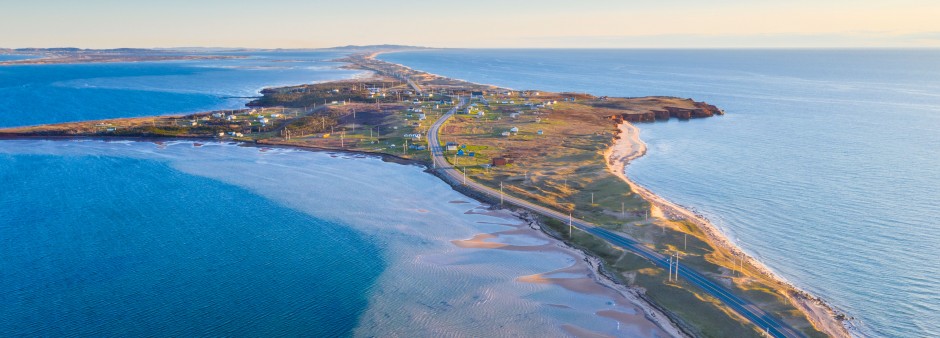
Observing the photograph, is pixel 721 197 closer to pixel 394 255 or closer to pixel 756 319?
pixel 756 319

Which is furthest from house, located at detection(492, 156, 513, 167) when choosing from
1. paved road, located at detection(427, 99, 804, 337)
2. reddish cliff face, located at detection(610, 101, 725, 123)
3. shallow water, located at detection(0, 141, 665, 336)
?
reddish cliff face, located at detection(610, 101, 725, 123)

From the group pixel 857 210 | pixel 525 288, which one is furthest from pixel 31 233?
pixel 857 210

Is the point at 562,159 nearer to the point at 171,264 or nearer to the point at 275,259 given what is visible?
the point at 275,259

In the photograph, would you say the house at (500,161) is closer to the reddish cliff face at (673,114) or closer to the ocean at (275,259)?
the ocean at (275,259)

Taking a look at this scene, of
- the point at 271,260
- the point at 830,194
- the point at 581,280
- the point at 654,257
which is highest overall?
the point at 830,194

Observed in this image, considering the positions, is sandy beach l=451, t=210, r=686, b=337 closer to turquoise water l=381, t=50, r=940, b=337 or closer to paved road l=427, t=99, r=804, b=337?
paved road l=427, t=99, r=804, b=337

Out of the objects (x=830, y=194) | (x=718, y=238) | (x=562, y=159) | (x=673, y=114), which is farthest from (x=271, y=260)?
(x=673, y=114)
